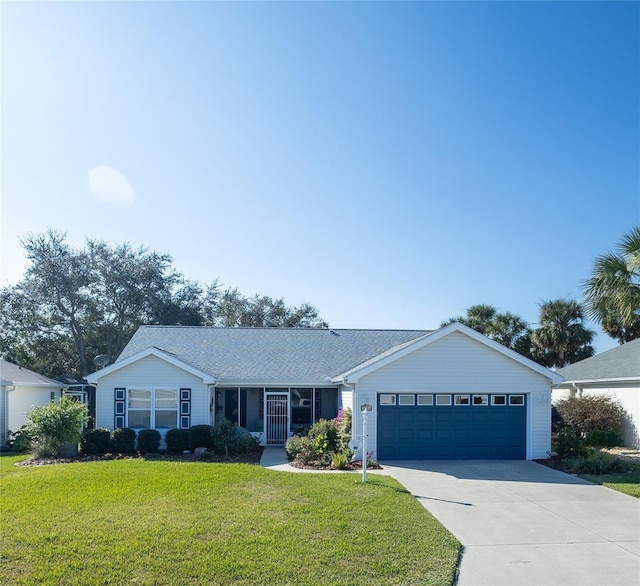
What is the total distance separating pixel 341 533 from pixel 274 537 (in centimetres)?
107

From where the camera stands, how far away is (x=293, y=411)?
21328 millimetres

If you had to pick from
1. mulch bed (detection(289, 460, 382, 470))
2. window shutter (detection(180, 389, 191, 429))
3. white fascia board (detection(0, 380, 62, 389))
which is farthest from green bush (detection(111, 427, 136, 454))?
white fascia board (detection(0, 380, 62, 389))

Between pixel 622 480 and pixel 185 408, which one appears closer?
pixel 622 480

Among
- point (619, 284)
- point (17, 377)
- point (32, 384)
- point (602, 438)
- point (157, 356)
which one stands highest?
point (619, 284)

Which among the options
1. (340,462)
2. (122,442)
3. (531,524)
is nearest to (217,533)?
(531,524)

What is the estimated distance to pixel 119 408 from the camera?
61.8ft

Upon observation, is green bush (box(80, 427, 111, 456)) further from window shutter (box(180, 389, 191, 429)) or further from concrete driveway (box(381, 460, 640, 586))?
concrete driveway (box(381, 460, 640, 586))

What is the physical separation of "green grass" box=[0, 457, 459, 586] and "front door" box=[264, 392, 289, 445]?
7.71 meters

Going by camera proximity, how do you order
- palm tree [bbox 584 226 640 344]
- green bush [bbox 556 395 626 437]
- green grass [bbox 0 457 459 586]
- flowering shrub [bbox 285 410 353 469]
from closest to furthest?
green grass [bbox 0 457 459 586] < palm tree [bbox 584 226 640 344] < flowering shrub [bbox 285 410 353 469] < green bush [bbox 556 395 626 437]

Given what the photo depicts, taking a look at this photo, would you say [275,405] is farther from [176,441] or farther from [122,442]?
[122,442]

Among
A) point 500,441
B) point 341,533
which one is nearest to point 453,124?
point 500,441

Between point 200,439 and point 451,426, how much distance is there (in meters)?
8.14

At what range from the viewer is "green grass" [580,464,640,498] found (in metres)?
12.5

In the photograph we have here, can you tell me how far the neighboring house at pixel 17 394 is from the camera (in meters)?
20.9
